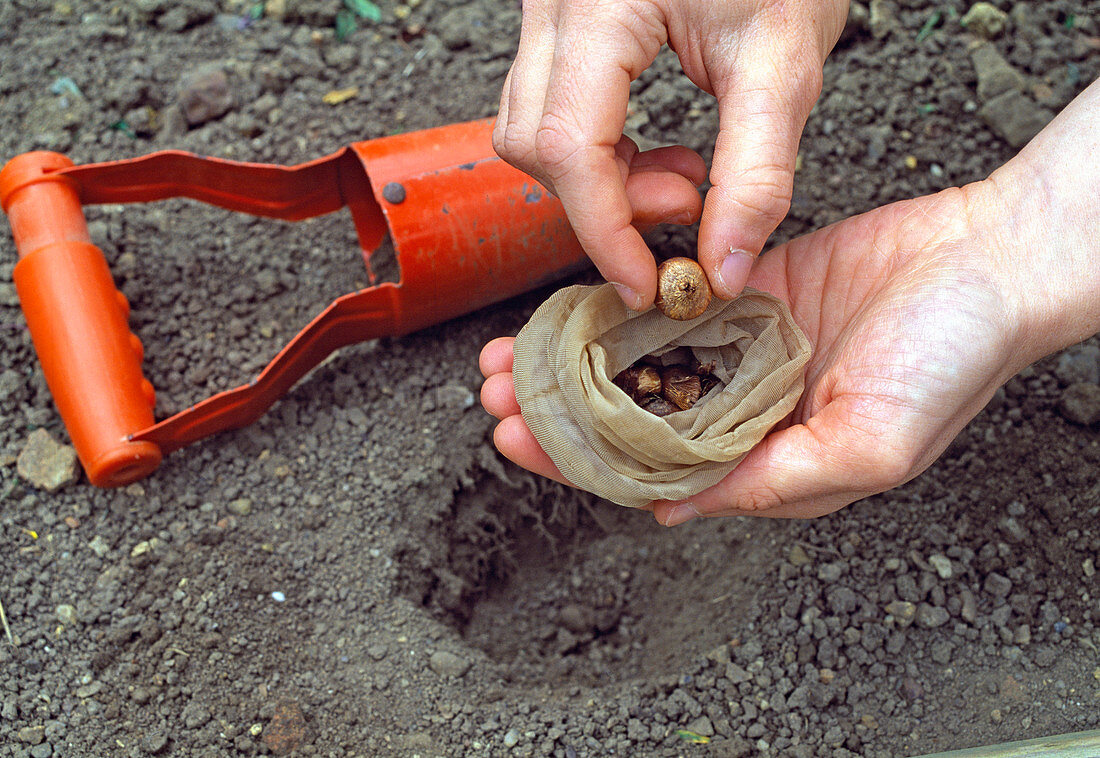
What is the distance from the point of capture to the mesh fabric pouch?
5.89 feet

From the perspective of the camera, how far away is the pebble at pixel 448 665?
2.14 m

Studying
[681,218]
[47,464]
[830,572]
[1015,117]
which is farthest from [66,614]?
[1015,117]

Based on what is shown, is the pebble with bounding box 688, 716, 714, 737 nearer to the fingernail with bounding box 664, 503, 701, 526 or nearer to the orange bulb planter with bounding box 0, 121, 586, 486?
the fingernail with bounding box 664, 503, 701, 526

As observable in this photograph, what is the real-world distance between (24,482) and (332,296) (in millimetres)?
993

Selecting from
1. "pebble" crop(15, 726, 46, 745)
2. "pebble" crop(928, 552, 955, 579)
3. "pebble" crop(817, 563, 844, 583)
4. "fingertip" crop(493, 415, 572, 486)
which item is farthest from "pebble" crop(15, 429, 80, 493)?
"pebble" crop(928, 552, 955, 579)

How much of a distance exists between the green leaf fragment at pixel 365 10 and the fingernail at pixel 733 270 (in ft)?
6.74

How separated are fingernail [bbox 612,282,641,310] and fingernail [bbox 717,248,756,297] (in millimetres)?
176

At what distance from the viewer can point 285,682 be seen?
2113 millimetres

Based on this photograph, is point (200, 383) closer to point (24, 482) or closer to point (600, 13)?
point (24, 482)

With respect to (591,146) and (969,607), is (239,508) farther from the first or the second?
(969,607)

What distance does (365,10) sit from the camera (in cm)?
321

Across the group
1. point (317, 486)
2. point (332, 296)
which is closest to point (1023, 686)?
point (317, 486)

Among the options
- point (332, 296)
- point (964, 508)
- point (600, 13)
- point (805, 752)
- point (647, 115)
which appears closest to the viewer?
point (600, 13)

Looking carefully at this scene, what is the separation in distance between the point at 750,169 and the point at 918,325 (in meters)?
0.48
